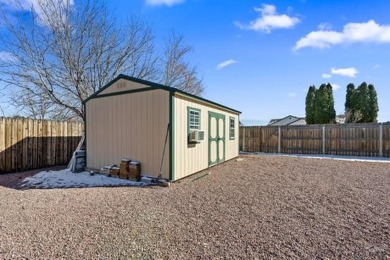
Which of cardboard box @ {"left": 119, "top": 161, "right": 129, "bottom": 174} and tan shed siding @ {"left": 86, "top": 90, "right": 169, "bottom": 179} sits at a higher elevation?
tan shed siding @ {"left": 86, "top": 90, "right": 169, "bottom": 179}

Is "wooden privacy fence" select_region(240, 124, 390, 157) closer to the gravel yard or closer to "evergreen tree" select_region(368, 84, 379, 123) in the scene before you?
"evergreen tree" select_region(368, 84, 379, 123)

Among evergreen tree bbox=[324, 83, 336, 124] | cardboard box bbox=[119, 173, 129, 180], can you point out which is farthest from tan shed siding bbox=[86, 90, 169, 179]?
evergreen tree bbox=[324, 83, 336, 124]

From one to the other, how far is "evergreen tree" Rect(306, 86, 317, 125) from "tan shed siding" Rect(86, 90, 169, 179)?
57.1 feet

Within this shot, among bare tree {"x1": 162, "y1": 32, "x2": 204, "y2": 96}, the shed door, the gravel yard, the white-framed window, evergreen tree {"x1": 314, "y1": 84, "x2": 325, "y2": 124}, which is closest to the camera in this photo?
the gravel yard

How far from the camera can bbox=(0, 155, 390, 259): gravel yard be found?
262cm

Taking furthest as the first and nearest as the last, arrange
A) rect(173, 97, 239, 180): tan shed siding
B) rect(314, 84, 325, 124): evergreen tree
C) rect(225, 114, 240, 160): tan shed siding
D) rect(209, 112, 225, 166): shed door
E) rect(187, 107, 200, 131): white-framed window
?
rect(314, 84, 325, 124): evergreen tree < rect(225, 114, 240, 160): tan shed siding < rect(209, 112, 225, 166): shed door < rect(187, 107, 200, 131): white-framed window < rect(173, 97, 239, 180): tan shed siding

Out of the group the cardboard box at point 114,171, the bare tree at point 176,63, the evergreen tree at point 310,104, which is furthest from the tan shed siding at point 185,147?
the evergreen tree at point 310,104

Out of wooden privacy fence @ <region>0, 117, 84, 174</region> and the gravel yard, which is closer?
the gravel yard

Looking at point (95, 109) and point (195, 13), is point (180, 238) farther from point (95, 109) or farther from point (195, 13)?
point (195, 13)

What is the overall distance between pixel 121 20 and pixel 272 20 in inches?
332

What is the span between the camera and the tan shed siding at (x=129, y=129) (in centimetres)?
614

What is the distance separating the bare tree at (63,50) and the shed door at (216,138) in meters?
6.92

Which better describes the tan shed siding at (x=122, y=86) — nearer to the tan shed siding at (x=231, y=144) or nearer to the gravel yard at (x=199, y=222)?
the gravel yard at (x=199, y=222)

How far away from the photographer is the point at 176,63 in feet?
54.2
